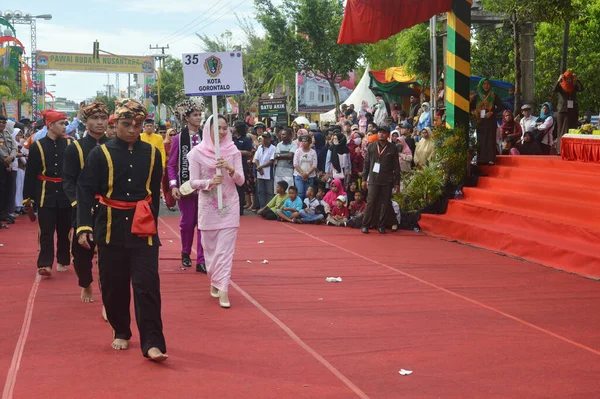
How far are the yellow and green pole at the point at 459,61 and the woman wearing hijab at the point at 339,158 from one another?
2329mm

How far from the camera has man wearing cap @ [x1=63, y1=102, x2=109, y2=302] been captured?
8.18 metres

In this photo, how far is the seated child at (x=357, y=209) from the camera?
16016 millimetres

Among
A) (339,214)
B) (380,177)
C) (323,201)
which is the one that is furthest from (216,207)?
(323,201)

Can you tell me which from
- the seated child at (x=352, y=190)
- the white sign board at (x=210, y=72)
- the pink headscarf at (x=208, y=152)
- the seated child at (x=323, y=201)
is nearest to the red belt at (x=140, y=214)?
the pink headscarf at (x=208, y=152)

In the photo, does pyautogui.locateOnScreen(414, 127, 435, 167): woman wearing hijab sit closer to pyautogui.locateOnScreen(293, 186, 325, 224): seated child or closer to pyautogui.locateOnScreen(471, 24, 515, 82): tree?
pyautogui.locateOnScreen(293, 186, 325, 224): seated child

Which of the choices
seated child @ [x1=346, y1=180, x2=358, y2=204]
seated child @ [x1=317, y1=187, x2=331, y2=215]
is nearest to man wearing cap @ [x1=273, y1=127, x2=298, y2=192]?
seated child @ [x1=317, y1=187, x2=331, y2=215]

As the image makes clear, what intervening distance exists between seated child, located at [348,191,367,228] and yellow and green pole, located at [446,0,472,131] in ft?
6.79

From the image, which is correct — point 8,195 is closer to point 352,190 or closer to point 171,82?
point 352,190

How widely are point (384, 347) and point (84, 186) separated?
2554 mm

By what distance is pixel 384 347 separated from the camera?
688cm

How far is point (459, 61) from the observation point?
52.2 ft

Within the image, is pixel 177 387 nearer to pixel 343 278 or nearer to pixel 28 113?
pixel 343 278

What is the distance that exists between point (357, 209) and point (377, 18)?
144 inches

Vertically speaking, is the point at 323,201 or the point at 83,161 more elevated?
the point at 83,161
